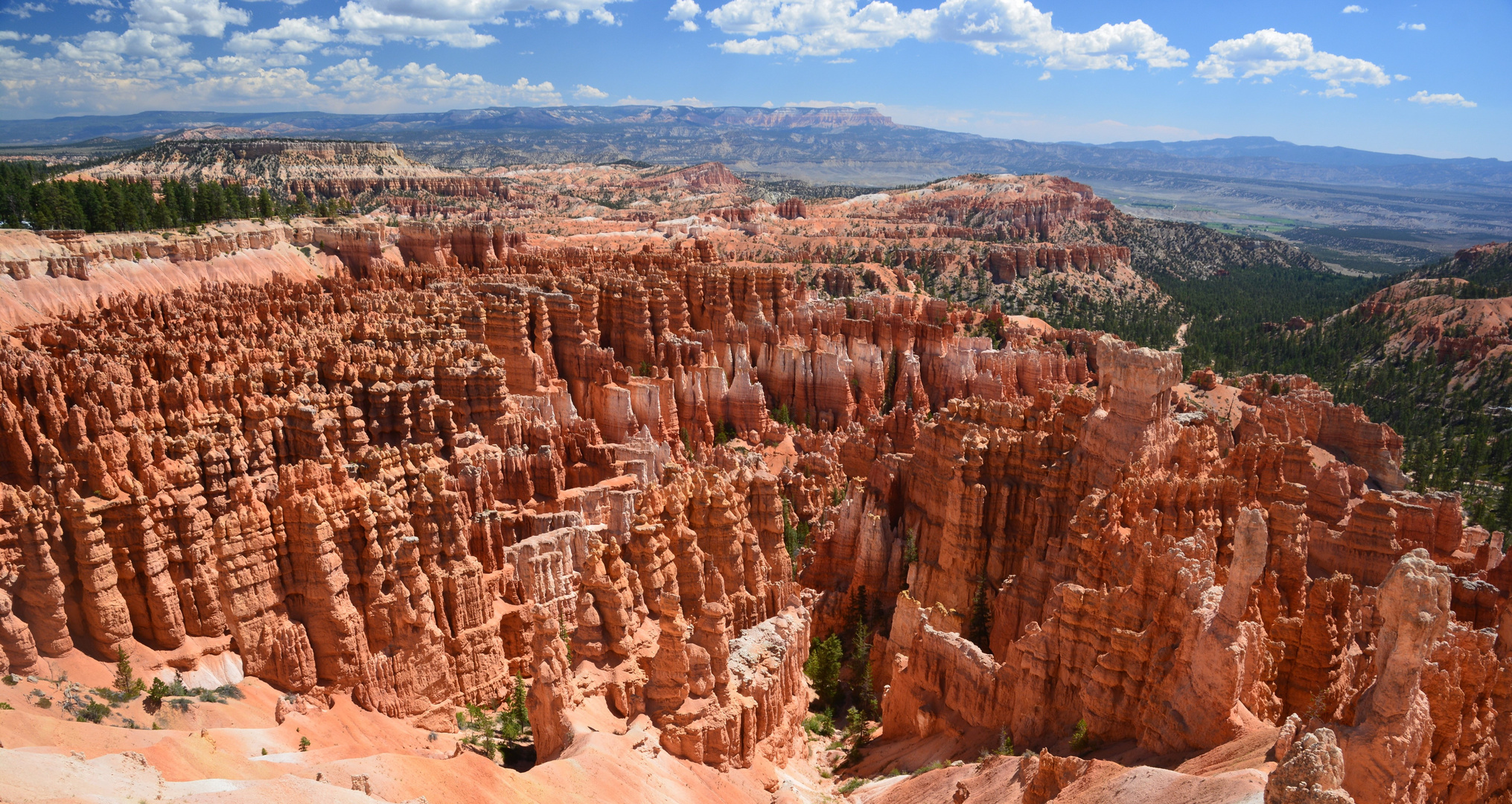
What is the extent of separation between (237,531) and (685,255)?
46482mm

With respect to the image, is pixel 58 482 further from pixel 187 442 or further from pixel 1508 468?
pixel 1508 468

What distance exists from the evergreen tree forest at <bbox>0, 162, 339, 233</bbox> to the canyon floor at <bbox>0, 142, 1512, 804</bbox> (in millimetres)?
25247

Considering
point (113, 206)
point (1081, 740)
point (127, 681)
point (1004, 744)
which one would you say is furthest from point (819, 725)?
point (113, 206)

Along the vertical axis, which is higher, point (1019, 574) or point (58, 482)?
point (58, 482)

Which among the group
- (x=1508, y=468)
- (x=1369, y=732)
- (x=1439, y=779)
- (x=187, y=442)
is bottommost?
(x=1508, y=468)

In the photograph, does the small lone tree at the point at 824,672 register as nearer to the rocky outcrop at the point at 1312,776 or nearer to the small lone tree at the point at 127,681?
the small lone tree at the point at 127,681

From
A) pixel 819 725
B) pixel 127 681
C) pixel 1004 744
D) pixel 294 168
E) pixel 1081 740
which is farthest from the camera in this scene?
pixel 294 168

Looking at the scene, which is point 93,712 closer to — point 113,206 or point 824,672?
point 824,672

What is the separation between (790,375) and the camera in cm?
4622

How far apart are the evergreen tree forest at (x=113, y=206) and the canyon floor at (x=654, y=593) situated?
82.8ft

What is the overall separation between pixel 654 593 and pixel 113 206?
2501 inches

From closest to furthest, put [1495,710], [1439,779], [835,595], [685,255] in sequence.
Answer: [1439,779]
[1495,710]
[835,595]
[685,255]

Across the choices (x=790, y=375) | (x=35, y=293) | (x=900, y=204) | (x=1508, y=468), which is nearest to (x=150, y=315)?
(x=35, y=293)

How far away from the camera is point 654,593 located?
16.6 m
